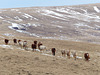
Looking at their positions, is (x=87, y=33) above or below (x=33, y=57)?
below

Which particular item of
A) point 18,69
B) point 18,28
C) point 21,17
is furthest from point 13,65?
point 21,17

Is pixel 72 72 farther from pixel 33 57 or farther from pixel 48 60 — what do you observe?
pixel 33 57

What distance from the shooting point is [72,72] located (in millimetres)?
15477

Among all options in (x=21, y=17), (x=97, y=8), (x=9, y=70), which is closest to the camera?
(x=9, y=70)

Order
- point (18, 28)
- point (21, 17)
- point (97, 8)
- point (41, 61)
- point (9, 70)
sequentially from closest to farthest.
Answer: point (9, 70) < point (41, 61) < point (18, 28) < point (21, 17) < point (97, 8)

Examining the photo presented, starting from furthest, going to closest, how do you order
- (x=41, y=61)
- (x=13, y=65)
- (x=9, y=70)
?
(x=41, y=61)
(x=13, y=65)
(x=9, y=70)

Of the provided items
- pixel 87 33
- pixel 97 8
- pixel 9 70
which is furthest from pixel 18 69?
pixel 97 8

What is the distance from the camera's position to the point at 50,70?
1527 centimetres

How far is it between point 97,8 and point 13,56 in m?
172

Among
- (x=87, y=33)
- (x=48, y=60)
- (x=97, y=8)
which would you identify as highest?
(x=97, y=8)

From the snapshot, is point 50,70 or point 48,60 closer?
point 50,70

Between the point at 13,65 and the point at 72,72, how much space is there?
5.56 meters

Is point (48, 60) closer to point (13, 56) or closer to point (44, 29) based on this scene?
point (13, 56)

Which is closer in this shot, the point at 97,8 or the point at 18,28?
the point at 18,28
